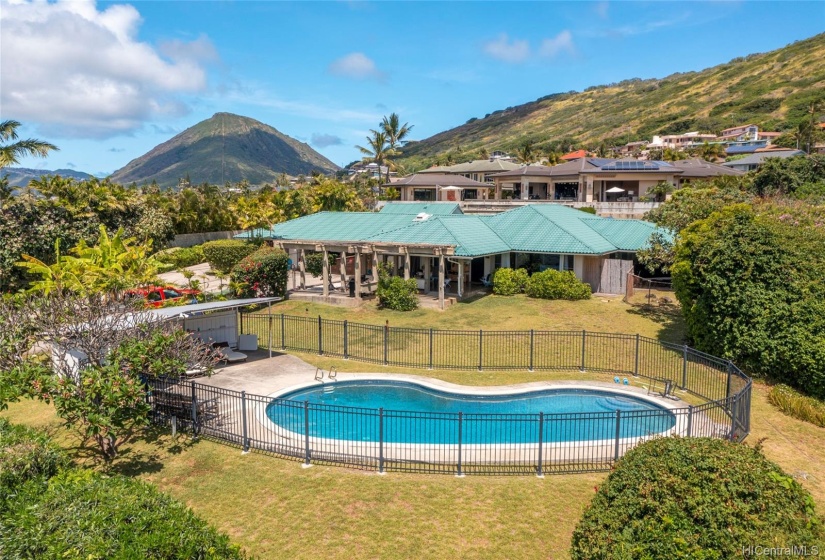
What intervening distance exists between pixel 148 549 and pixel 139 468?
21.6 feet

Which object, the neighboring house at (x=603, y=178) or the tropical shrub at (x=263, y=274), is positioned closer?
the tropical shrub at (x=263, y=274)

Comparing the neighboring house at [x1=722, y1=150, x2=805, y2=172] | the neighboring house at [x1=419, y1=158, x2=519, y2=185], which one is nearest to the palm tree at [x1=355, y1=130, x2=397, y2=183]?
the neighboring house at [x1=419, y1=158, x2=519, y2=185]

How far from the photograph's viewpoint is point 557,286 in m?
31.1

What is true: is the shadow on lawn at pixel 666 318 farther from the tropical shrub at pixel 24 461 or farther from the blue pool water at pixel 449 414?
the tropical shrub at pixel 24 461

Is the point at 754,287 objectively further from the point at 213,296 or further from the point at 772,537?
the point at 213,296

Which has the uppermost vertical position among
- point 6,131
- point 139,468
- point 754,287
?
point 6,131

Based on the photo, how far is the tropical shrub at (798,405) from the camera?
50.2ft

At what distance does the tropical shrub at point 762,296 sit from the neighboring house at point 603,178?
3015 centimetres

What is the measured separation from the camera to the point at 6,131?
99.8 feet

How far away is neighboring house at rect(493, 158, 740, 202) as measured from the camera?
5078 cm

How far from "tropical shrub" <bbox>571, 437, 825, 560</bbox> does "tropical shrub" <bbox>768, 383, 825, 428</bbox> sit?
9562 mm

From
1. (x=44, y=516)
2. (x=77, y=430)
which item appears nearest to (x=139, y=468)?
(x=77, y=430)

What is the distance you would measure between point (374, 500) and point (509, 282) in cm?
2249

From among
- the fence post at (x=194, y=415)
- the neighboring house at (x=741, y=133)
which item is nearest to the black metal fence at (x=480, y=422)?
the fence post at (x=194, y=415)
